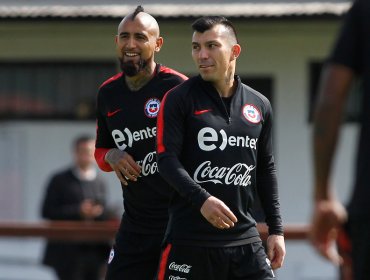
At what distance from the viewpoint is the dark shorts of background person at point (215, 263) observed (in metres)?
5.54

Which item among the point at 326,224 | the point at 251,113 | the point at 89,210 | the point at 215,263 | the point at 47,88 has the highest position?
the point at 251,113

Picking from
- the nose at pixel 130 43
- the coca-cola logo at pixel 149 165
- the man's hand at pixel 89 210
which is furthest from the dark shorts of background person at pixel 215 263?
the man's hand at pixel 89 210

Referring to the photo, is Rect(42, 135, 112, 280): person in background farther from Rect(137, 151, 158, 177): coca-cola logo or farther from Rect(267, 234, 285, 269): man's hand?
Rect(267, 234, 285, 269): man's hand

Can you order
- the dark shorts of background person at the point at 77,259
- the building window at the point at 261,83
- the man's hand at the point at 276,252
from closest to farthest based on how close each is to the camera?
1. the man's hand at the point at 276,252
2. the dark shorts of background person at the point at 77,259
3. the building window at the point at 261,83

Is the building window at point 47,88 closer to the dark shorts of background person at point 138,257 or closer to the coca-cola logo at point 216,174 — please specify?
the dark shorts of background person at point 138,257

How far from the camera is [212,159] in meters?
5.53

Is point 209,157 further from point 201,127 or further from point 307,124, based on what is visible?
point 307,124

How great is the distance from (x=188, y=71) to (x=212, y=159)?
23.3ft

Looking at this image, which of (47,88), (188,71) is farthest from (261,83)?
(47,88)

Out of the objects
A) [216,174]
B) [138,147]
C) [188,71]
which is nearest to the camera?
[216,174]

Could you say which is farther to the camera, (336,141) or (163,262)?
(163,262)

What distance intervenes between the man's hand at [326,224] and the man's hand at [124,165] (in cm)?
239

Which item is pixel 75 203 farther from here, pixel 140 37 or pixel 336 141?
pixel 336 141

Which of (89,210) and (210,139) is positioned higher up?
(210,139)
